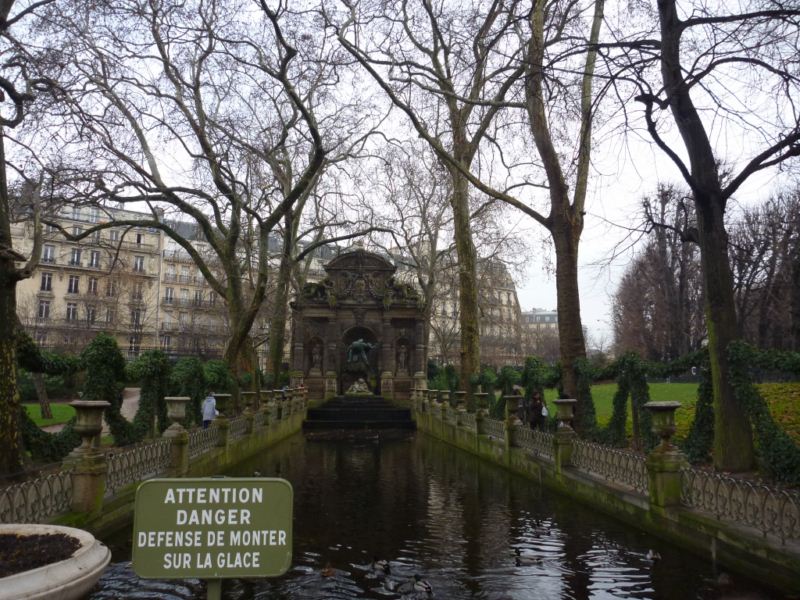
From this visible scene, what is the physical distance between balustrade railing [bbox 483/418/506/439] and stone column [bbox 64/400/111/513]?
29.7 ft

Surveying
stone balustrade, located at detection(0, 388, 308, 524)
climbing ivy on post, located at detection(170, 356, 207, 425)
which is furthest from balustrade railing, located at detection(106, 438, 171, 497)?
climbing ivy on post, located at detection(170, 356, 207, 425)

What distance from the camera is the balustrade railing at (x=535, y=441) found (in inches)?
433

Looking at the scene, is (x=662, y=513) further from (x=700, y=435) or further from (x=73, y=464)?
(x=73, y=464)

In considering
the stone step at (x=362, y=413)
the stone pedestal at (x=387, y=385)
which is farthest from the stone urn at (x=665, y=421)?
the stone pedestal at (x=387, y=385)

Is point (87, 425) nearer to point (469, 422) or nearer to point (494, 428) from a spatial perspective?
point (494, 428)

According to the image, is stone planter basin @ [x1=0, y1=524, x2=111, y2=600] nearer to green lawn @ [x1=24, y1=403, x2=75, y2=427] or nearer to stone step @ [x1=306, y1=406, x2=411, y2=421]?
green lawn @ [x1=24, y1=403, x2=75, y2=427]

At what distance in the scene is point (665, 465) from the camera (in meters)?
7.00

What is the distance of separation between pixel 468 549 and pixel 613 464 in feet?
10.2

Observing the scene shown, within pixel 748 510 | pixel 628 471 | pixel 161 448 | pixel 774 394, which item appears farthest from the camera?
pixel 774 394

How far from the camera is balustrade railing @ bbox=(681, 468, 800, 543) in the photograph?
17.4ft

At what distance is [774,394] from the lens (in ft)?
59.0

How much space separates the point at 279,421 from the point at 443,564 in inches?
562

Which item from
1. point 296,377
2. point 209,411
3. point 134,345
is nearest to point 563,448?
point 209,411

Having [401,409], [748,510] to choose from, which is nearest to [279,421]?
[401,409]
